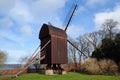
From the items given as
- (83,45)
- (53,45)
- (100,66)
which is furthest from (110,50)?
(83,45)

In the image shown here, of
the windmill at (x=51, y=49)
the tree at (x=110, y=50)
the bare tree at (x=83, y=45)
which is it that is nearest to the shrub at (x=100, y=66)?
the tree at (x=110, y=50)

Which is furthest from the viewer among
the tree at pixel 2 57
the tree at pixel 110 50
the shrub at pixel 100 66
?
the tree at pixel 2 57

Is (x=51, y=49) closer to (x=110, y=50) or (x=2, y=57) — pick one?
(x=110, y=50)

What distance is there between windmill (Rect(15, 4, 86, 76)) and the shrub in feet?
19.1

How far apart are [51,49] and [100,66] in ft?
32.4

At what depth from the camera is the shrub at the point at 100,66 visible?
32344 millimetres

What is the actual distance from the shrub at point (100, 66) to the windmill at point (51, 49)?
19.1 ft

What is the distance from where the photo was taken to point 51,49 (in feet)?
91.9

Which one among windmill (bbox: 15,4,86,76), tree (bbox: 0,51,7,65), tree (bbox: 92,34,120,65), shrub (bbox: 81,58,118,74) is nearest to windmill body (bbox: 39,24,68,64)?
windmill (bbox: 15,4,86,76)

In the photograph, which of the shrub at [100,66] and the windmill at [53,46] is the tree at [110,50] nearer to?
the shrub at [100,66]

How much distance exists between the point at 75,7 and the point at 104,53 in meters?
9.15

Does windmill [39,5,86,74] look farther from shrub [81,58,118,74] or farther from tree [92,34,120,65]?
tree [92,34,120,65]

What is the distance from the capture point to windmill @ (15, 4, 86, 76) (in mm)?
28141

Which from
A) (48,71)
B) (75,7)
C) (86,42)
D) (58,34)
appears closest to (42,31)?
(58,34)
